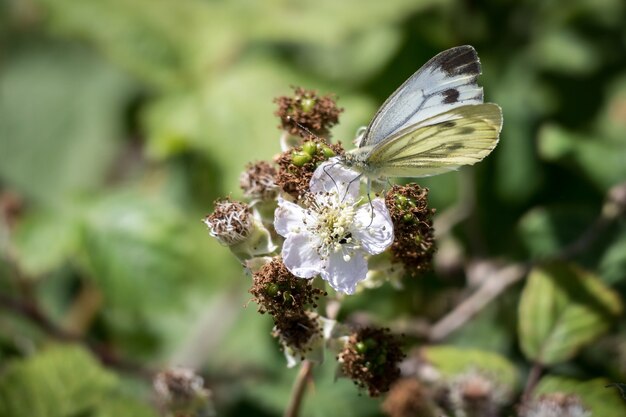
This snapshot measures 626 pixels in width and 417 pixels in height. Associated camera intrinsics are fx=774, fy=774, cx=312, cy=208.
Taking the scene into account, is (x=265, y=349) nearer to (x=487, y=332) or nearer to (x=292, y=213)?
(x=487, y=332)

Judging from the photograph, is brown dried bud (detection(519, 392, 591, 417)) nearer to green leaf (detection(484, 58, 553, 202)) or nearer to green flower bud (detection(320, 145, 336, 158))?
green flower bud (detection(320, 145, 336, 158))

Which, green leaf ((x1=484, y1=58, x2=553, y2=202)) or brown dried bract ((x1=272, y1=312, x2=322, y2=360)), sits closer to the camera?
brown dried bract ((x1=272, y1=312, x2=322, y2=360))

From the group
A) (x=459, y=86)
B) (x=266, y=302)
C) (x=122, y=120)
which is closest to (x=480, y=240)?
(x=459, y=86)

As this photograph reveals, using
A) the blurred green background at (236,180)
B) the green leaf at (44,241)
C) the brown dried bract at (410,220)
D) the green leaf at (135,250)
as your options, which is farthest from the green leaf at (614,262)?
the green leaf at (44,241)

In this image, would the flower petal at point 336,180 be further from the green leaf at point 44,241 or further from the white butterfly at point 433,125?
the green leaf at point 44,241

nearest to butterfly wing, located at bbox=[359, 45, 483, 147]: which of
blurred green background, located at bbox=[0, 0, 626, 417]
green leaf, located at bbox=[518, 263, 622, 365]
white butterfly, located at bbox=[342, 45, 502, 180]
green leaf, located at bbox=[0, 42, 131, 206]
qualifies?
white butterfly, located at bbox=[342, 45, 502, 180]

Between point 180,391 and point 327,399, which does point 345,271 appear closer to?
point 180,391
